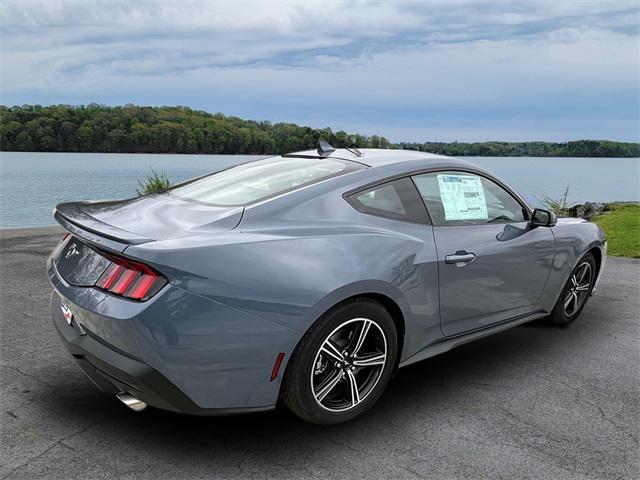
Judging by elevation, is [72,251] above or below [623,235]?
above

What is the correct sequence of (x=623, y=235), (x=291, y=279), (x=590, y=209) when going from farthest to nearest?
(x=590, y=209) < (x=623, y=235) < (x=291, y=279)

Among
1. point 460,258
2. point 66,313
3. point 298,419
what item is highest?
point 460,258

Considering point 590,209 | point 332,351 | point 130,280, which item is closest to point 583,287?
point 332,351

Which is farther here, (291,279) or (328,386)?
(328,386)

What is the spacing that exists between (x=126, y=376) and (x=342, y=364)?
1090mm

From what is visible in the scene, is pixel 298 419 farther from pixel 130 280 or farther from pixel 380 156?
pixel 380 156

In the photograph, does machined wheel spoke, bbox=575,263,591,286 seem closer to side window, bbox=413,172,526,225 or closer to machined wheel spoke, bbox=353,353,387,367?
side window, bbox=413,172,526,225

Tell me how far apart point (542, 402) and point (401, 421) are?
0.95m

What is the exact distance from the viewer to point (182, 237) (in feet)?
8.77

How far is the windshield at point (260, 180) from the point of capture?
3.32m

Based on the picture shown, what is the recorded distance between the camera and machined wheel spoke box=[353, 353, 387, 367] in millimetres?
3081

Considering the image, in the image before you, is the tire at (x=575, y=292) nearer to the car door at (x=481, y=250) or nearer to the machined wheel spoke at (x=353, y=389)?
the car door at (x=481, y=250)

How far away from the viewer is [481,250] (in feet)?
12.1

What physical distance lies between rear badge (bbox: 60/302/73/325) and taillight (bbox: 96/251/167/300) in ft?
1.29
